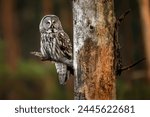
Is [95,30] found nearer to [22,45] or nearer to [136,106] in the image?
[136,106]

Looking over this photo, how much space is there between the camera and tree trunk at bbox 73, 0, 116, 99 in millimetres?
3934

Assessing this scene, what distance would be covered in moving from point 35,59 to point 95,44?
1455 centimetres

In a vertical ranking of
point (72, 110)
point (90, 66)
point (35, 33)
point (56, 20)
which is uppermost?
point (35, 33)

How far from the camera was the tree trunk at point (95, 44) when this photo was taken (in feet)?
12.9

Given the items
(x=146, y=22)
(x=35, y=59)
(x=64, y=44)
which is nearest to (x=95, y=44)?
(x=64, y=44)

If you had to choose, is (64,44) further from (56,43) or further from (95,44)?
(95,44)

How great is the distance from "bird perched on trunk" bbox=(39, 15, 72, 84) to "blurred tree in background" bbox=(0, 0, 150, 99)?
5.04 m

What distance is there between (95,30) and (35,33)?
1557 centimetres

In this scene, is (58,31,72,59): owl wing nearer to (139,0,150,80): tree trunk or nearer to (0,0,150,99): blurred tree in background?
(0,0,150,99): blurred tree in background

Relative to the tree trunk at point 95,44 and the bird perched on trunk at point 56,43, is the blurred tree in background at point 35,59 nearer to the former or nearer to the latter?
the bird perched on trunk at point 56,43

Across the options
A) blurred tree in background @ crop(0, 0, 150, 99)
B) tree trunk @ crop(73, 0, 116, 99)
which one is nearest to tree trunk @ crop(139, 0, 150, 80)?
blurred tree in background @ crop(0, 0, 150, 99)

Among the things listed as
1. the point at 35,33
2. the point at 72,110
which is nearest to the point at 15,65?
the point at 35,33

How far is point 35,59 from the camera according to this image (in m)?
18.5

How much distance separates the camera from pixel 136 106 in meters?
4.80
